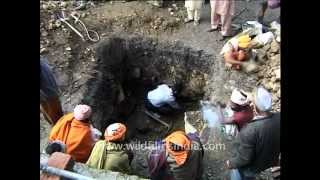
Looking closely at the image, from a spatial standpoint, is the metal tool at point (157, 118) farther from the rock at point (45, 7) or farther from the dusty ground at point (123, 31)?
the rock at point (45, 7)

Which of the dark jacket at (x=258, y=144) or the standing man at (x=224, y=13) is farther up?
the standing man at (x=224, y=13)

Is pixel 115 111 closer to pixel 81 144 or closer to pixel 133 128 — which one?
pixel 133 128

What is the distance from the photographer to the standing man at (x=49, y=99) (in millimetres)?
7088

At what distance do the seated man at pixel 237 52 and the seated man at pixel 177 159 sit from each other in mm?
1923

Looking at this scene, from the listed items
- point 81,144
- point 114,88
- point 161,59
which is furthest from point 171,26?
point 81,144

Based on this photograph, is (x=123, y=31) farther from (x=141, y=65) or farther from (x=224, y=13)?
(x=224, y=13)

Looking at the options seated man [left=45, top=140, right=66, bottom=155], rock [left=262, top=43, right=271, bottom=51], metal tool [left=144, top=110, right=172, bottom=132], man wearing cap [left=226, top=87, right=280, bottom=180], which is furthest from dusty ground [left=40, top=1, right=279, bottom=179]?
man wearing cap [left=226, top=87, right=280, bottom=180]

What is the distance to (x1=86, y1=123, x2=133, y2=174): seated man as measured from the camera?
6090 mm

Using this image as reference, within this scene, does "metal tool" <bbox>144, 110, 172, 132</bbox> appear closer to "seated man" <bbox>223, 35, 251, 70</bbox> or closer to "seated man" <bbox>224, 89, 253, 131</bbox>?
"seated man" <bbox>223, 35, 251, 70</bbox>

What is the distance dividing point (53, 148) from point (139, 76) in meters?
2.70

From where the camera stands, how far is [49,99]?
7.16m

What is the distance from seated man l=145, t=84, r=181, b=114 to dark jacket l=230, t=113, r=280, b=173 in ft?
7.36

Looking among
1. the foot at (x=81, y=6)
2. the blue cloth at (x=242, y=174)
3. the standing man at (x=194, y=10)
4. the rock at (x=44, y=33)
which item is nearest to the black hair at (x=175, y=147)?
the blue cloth at (x=242, y=174)

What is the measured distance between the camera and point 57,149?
20.5 feet
